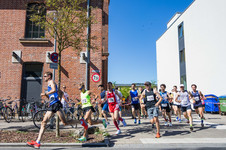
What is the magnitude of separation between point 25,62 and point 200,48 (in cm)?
1907

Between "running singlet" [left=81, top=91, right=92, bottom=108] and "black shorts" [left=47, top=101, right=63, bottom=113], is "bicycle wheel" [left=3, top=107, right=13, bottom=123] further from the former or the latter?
"black shorts" [left=47, top=101, right=63, bottom=113]

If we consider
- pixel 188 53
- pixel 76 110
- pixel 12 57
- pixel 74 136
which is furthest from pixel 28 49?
pixel 188 53

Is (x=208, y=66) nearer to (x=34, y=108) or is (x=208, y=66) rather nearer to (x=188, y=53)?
(x=188, y=53)

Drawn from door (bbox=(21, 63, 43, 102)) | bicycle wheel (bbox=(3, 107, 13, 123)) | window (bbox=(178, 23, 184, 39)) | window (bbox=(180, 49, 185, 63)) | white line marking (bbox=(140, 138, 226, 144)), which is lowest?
white line marking (bbox=(140, 138, 226, 144))

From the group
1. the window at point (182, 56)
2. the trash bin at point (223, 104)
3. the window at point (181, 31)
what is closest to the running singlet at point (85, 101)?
the trash bin at point (223, 104)

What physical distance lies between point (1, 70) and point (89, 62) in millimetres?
6166

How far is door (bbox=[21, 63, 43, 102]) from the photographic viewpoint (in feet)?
42.8

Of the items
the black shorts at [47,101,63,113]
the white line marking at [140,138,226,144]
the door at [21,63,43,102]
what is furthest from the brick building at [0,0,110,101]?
the black shorts at [47,101,63,113]

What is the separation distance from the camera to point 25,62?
13.1 meters

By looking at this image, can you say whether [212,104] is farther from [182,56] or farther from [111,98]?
[111,98]

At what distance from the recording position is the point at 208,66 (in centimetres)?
2050

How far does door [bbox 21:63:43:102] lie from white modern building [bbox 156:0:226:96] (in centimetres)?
1676

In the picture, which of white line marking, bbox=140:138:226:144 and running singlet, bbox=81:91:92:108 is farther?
running singlet, bbox=81:91:92:108


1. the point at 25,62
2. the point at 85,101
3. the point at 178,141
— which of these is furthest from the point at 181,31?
the point at 85,101
